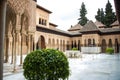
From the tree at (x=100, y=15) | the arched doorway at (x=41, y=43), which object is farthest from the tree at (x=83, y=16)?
the arched doorway at (x=41, y=43)

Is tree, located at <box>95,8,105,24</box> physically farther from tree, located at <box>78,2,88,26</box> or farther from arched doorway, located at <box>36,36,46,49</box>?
arched doorway, located at <box>36,36,46,49</box>

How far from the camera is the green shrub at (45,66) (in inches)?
209

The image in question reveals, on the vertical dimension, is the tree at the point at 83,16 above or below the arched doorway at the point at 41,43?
above

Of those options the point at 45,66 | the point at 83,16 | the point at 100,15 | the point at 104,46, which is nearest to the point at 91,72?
the point at 45,66

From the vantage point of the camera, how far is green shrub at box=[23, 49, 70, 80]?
5301 mm

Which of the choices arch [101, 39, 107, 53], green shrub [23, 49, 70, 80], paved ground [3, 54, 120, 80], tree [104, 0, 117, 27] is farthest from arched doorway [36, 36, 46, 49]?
green shrub [23, 49, 70, 80]

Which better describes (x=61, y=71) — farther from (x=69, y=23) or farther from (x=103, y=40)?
(x=69, y=23)

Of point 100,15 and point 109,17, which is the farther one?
point 100,15

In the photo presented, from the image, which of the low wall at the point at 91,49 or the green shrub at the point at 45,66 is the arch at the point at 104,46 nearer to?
the low wall at the point at 91,49

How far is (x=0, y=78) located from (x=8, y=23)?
819 centimetres

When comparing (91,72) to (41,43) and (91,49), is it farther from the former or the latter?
(91,49)

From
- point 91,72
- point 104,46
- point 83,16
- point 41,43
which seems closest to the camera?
point 91,72

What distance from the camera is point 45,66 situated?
5.28 m

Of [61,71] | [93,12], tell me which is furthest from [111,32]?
[61,71]
